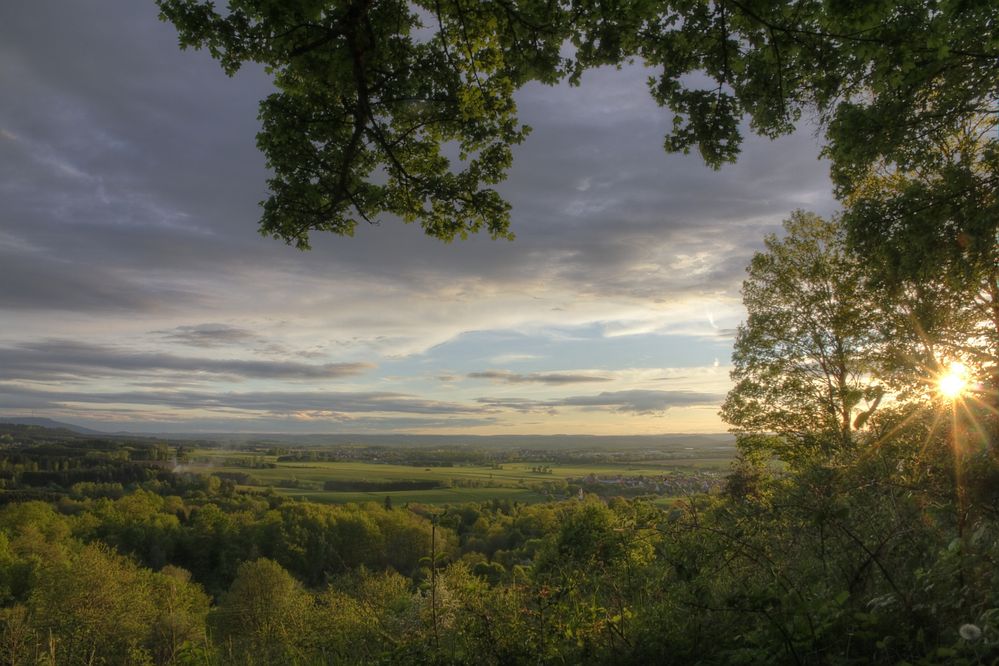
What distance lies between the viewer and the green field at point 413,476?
92.1 meters

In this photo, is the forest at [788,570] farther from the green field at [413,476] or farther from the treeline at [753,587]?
the green field at [413,476]

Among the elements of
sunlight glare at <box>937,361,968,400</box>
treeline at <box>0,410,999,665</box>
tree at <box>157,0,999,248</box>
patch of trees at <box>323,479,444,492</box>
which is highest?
tree at <box>157,0,999,248</box>

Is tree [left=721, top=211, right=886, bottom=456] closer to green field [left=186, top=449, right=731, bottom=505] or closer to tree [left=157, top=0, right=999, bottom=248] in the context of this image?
tree [left=157, top=0, right=999, bottom=248]

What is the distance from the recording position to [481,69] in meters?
6.18

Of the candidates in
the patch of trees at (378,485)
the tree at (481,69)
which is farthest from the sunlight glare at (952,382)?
the patch of trees at (378,485)

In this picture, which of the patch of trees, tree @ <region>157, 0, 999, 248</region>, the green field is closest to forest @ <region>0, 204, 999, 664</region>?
tree @ <region>157, 0, 999, 248</region>

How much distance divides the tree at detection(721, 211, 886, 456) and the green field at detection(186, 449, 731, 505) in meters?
63.5

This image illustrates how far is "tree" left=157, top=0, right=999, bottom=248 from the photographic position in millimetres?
4988

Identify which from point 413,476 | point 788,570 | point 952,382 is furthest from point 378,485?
point 788,570

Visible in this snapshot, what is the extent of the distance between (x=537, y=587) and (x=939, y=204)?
822 centimetres

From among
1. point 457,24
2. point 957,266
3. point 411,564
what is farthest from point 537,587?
point 411,564

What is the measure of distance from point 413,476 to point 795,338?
401 ft

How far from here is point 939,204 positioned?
8.02 m

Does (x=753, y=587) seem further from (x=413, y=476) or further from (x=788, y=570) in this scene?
(x=413, y=476)
